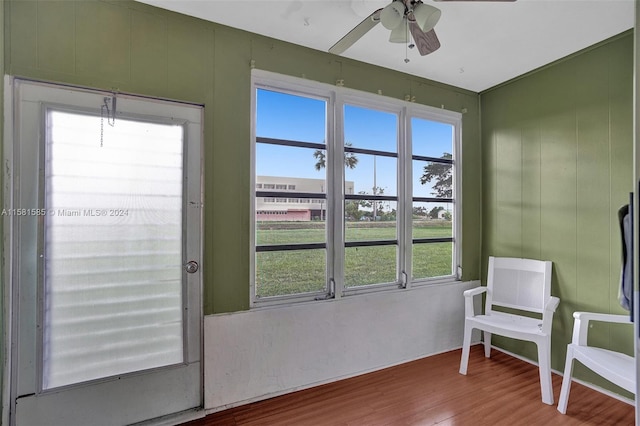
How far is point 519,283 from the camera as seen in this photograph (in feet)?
9.60

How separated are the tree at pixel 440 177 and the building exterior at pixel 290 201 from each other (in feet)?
3.76

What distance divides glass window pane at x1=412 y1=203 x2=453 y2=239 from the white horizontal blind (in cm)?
210

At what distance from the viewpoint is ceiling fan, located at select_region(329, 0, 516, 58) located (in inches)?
65.4

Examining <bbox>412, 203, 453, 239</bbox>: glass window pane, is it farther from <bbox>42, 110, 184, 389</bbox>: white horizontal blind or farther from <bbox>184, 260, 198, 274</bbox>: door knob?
<bbox>42, 110, 184, 389</bbox>: white horizontal blind

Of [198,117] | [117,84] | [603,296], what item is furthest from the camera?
[603,296]

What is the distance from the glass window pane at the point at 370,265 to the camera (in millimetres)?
2744

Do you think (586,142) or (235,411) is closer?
(235,411)

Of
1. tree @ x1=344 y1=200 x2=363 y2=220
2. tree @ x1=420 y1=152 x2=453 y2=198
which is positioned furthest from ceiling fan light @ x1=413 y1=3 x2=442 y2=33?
tree @ x1=420 y1=152 x2=453 y2=198

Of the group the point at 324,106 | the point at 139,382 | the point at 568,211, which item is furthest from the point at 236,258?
the point at 568,211

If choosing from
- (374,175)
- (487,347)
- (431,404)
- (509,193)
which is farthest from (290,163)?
(487,347)

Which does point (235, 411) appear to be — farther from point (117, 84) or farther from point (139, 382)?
point (117, 84)

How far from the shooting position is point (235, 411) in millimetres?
2195

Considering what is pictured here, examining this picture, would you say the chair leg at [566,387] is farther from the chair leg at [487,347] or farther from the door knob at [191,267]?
the door knob at [191,267]

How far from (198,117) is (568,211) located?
9.88 ft
